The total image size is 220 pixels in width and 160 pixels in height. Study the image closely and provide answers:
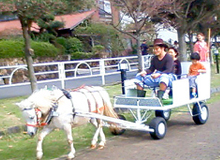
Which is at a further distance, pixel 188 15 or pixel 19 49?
pixel 19 49

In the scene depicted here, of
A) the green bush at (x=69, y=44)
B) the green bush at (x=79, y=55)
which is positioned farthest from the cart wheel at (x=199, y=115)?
the green bush at (x=69, y=44)

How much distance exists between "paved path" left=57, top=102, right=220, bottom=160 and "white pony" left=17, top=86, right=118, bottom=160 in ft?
1.21

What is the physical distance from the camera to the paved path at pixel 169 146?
22.6 ft

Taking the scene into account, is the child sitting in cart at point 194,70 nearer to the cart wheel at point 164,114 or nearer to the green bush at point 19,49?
the cart wheel at point 164,114

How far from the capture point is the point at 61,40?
88.1 feet

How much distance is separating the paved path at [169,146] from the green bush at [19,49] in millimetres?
13878

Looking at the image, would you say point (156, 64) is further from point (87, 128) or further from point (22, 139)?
point (22, 139)

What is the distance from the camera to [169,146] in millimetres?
7512

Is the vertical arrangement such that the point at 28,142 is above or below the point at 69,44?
below

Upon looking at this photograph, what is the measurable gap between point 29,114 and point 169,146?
2.89 meters

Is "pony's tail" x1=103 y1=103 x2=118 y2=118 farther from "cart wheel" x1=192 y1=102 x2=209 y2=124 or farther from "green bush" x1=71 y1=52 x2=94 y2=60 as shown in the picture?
"green bush" x1=71 y1=52 x2=94 y2=60

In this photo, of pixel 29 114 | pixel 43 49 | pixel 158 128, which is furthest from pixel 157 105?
pixel 43 49

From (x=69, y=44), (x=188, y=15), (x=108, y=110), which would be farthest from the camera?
(x=69, y=44)

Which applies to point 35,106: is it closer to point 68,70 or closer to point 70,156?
point 70,156
